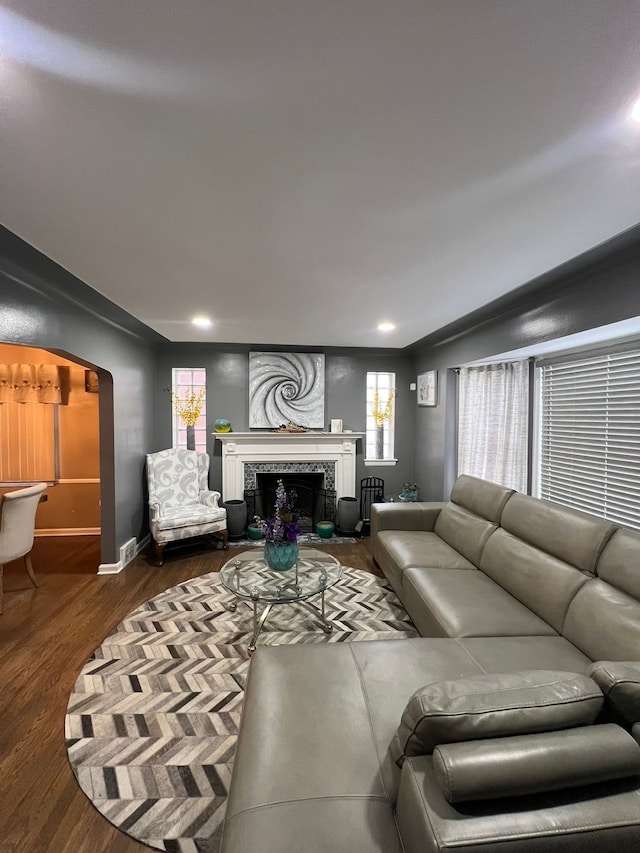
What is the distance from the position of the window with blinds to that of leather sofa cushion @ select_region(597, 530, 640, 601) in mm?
829

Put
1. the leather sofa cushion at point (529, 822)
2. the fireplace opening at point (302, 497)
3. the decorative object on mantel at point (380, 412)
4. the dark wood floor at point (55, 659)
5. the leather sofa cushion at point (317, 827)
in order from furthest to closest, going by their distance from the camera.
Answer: the decorative object on mantel at point (380, 412), the fireplace opening at point (302, 497), the dark wood floor at point (55, 659), the leather sofa cushion at point (317, 827), the leather sofa cushion at point (529, 822)

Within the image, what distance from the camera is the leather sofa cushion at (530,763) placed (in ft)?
2.68

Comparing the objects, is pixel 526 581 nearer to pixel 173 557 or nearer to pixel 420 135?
pixel 420 135

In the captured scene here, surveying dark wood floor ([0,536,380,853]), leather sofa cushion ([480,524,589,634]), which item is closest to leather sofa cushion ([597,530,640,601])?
leather sofa cushion ([480,524,589,634])

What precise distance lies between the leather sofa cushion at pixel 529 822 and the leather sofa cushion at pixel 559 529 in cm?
130

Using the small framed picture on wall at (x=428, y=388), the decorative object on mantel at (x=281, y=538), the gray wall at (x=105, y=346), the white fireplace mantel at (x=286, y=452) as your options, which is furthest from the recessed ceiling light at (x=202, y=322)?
the small framed picture on wall at (x=428, y=388)

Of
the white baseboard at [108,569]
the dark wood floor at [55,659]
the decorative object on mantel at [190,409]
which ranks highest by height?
the decorative object on mantel at [190,409]

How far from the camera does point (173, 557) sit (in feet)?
13.1

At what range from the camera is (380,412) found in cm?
536

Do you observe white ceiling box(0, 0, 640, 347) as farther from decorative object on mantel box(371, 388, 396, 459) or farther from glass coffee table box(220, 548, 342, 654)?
decorative object on mantel box(371, 388, 396, 459)

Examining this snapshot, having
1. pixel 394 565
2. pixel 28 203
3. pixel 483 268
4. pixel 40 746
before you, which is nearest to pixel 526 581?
pixel 394 565

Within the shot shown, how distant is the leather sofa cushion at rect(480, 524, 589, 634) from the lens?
6.40 ft

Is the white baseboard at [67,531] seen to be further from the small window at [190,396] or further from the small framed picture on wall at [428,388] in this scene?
the small framed picture on wall at [428,388]

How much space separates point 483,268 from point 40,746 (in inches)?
133
